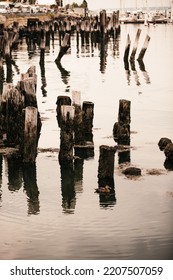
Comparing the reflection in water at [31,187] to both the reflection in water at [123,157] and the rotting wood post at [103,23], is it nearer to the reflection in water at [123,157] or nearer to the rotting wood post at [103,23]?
the reflection in water at [123,157]

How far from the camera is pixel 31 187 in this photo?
13.8m

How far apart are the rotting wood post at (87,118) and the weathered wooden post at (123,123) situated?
0.68m

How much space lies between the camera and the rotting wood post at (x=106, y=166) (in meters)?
13.0

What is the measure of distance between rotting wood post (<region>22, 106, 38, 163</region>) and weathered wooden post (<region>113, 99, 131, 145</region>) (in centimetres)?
253

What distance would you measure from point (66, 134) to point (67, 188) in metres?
1.39

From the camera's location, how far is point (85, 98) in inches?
984

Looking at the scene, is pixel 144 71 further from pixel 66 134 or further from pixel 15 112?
pixel 66 134

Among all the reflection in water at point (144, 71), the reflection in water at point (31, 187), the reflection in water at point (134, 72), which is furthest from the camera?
the reflection in water at point (144, 71)

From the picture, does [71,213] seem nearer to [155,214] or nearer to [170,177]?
[155,214]

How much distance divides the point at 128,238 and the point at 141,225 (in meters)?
0.68

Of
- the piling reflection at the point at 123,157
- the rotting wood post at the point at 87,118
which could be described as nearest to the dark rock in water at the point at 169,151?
the piling reflection at the point at 123,157

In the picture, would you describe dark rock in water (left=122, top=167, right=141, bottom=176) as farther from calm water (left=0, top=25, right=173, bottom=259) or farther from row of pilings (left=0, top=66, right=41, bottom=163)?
row of pilings (left=0, top=66, right=41, bottom=163)

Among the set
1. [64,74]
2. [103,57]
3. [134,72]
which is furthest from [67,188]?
[103,57]
